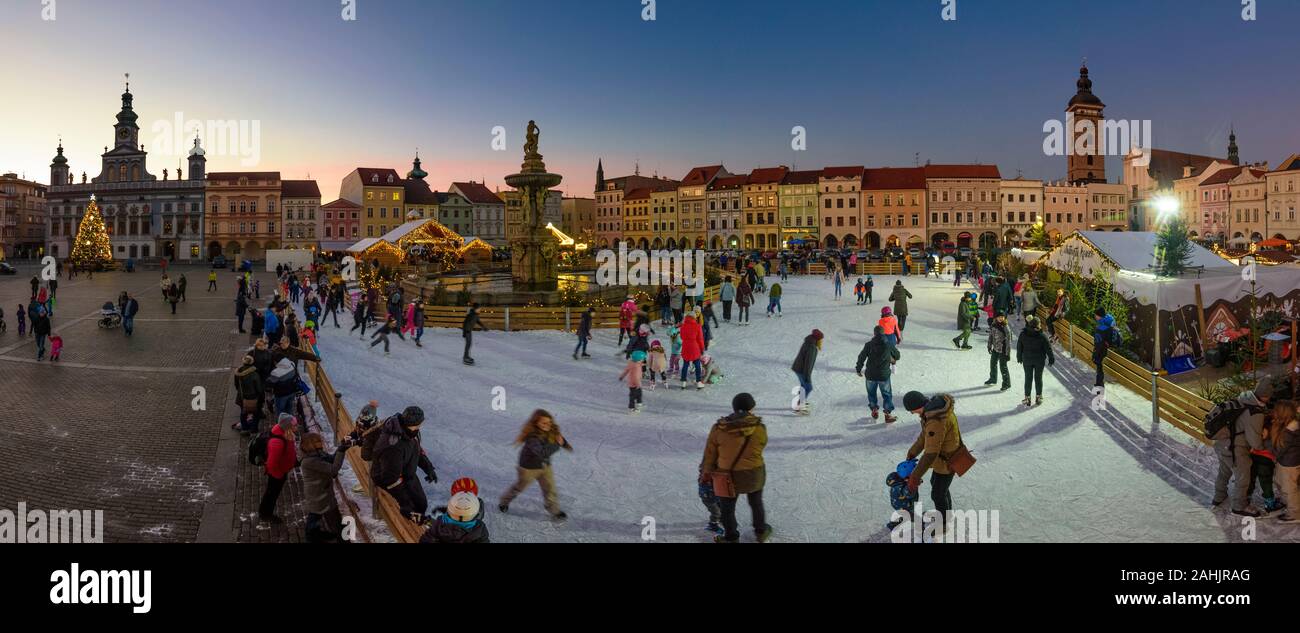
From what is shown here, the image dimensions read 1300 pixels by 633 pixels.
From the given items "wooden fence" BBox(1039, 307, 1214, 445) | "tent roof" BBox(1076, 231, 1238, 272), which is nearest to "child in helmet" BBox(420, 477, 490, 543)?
"wooden fence" BBox(1039, 307, 1214, 445)

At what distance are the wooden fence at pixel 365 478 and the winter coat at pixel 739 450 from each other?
7.58 feet

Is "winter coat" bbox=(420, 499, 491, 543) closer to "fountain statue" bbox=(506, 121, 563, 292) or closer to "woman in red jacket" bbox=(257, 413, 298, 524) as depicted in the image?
"woman in red jacket" bbox=(257, 413, 298, 524)

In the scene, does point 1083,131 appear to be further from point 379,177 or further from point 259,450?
point 259,450

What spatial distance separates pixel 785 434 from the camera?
10.1m

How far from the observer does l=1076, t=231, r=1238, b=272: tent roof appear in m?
18.5

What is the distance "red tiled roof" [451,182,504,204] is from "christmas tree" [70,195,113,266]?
135 feet

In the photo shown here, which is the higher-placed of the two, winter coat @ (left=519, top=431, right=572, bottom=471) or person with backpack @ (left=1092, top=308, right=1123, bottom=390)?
person with backpack @ (left=1092, top=308, right=1123, bottom=390)

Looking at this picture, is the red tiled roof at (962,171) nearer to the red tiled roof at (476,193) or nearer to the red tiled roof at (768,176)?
the red tiled roof at (768,176)

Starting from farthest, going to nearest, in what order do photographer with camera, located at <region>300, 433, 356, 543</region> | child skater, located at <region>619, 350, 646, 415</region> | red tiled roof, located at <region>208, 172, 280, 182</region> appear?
red tiled roof, located at <region>208, 172, 280, 182</region>, child skater, located at <region>619, 350, 646, 415</region>, photographer with camera, located at <region>300, 433, 356, 543</region>

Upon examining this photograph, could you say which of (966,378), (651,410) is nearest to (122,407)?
(651,410)

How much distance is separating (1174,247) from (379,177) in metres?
80.9

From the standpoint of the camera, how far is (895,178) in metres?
79.2
